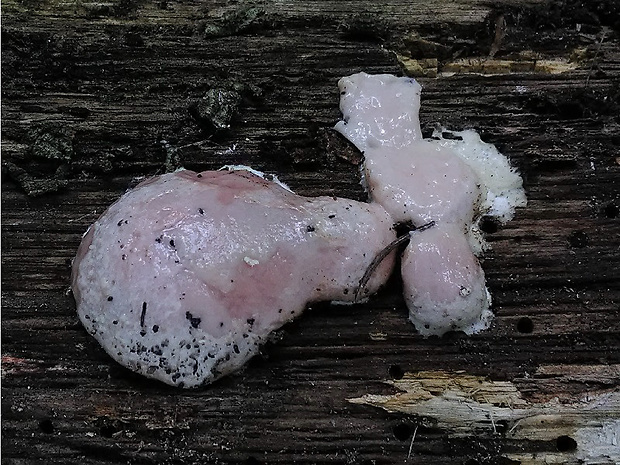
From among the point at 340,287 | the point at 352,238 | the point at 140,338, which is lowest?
the point at 140,338

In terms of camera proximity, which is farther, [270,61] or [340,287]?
[270,61]

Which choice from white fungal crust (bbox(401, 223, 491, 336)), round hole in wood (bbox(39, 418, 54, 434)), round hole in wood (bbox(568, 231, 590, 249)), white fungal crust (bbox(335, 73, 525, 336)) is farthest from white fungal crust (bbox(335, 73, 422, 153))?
round hole in wood (bbox(39, 418, 54, 434))

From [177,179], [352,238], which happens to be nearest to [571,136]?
[352,238]

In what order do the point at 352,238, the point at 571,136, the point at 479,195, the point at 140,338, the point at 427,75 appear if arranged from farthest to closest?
the point at 427,75, the point at 571,136, the point at 479,195, the point at 352,238, the point at 140,338

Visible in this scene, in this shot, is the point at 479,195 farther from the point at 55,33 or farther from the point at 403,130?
the point at 55,33

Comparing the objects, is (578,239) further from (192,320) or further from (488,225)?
(192,320)

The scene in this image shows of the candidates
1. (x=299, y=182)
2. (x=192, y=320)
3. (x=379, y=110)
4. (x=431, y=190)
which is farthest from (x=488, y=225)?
(x=192, y=320)

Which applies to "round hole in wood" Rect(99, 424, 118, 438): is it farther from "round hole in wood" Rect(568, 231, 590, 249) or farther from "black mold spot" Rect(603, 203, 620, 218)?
"black mold spot" Rect(603, 203, 620, 218)
